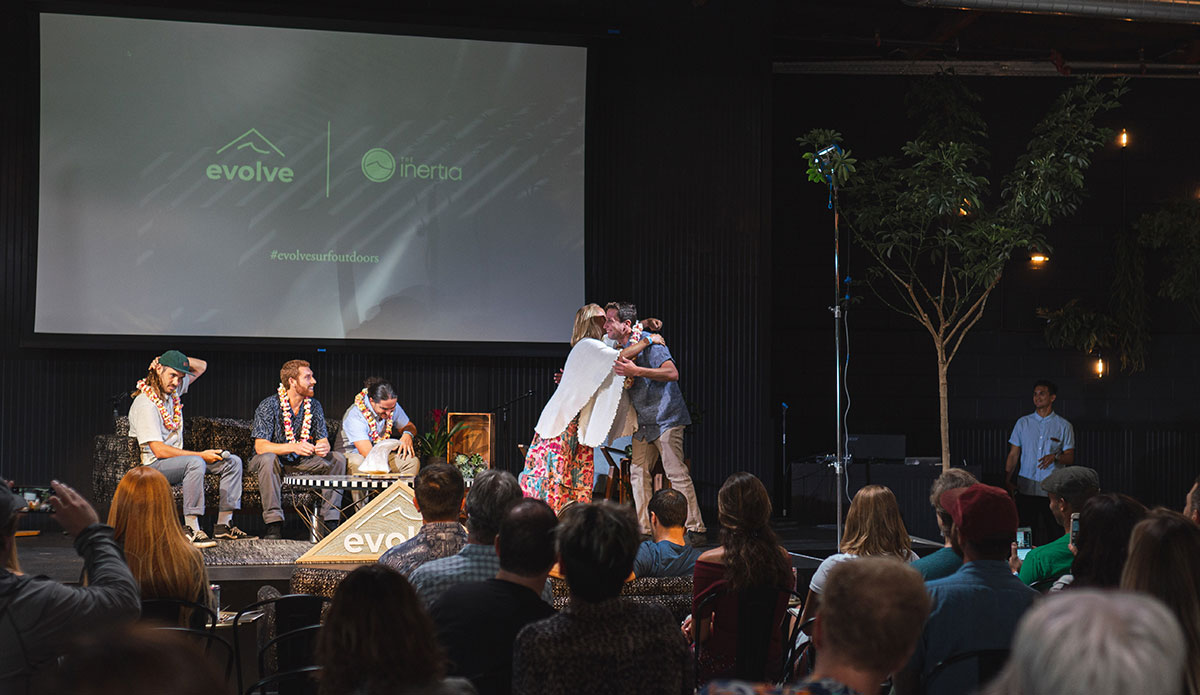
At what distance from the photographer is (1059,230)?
31.5 ft

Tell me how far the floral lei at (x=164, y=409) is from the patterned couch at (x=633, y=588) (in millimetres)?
3742

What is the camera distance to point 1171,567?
1938 mm

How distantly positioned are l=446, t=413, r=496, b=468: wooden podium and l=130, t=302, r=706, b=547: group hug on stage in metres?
0.41

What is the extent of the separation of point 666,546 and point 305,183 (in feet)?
17.0

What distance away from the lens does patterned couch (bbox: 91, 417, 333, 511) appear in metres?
6.74

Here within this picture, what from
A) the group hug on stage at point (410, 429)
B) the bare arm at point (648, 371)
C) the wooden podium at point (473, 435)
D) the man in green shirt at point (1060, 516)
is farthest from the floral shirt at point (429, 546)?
the wooden podium at point (473, 435)

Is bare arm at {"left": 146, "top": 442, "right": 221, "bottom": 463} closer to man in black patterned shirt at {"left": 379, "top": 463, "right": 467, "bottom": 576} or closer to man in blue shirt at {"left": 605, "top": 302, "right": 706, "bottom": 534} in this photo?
man in blue shirt at {"left": 605, "top": 302, "right": 706, "bottom": 534}

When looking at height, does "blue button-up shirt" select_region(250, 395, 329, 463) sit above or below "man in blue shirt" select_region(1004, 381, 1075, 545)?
above

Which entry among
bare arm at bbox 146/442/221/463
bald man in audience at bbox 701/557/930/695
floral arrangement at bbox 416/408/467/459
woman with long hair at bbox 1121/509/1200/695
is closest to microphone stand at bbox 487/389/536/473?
floral arrangement at bbox 416/408/467/459

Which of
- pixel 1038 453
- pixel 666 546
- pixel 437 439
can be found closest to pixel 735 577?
pixel 666 546

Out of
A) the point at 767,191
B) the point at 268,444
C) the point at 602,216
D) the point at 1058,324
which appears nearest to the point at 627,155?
the point at 602,216

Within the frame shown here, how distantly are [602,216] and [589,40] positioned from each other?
135cm

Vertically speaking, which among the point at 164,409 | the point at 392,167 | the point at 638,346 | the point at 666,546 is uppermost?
the point at 392,167

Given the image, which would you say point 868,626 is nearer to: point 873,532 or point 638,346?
point 873,532
